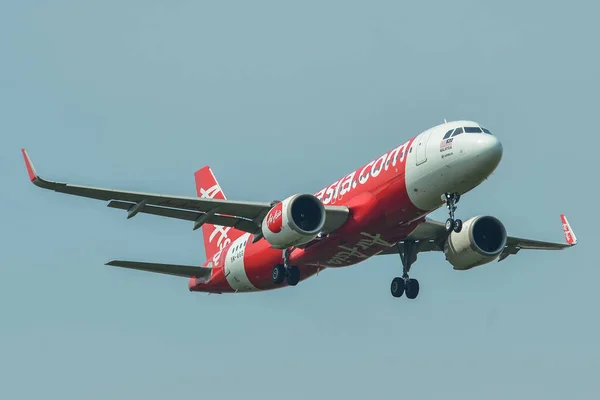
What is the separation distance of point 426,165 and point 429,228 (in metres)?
8.30

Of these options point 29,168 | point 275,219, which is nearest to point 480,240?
point 275,219

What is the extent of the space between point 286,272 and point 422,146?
9453 millimetres

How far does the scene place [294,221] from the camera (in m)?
50.1

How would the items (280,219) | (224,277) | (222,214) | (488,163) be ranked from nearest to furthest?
(488,163) < (280,219) < (222,214) < (224,277)

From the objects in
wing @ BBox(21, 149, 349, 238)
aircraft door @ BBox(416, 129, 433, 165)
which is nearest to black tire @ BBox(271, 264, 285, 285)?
wing @ BBox(21, 149, 349, 238)

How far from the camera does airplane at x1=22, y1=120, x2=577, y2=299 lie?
48.0 meters

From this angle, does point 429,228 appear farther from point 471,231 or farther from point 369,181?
point 369,181

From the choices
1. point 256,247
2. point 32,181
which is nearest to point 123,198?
point 32,181

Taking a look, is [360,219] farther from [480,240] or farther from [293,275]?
[480,240]

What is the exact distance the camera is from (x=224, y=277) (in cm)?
5862

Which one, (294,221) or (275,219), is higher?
(275,219)

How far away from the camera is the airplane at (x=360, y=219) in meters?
48.0

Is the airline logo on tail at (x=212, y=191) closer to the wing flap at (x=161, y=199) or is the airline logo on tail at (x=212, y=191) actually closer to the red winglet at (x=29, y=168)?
the wing flap at (x=161, y=199)

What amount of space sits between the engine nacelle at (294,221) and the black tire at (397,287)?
717 centimetres
